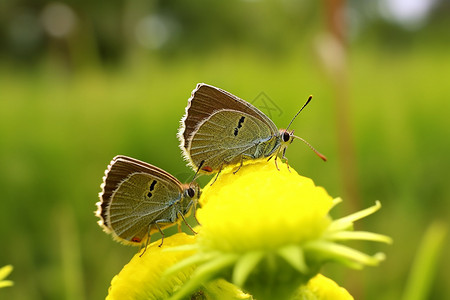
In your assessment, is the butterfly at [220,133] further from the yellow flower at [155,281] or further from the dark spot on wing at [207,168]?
the yellow flower at [155,281]

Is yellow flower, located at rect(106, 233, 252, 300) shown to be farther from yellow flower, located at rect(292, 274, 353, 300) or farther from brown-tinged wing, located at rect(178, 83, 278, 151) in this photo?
brown-tinged wing, located at rect(178, 83, 278, 151)

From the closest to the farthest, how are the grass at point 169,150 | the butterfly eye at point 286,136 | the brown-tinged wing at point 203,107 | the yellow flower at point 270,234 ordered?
1. the yellow flower at point 270,234
2. the brown-tinged wing at point 203,107
3. the butterfly eye at point 286,136
4. the grass at point 169,150

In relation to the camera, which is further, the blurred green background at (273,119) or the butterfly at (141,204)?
the blurred green background at (273,119)

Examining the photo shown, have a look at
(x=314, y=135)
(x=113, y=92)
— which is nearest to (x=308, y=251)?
(x=314, y=135)

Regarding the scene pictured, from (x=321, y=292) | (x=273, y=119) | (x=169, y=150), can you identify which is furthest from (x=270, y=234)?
(x=169, y=150)

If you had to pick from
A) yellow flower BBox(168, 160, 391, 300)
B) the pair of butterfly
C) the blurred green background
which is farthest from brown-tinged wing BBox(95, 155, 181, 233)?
the blurred green background

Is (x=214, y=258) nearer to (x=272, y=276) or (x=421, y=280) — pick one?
(x=272, y=276)

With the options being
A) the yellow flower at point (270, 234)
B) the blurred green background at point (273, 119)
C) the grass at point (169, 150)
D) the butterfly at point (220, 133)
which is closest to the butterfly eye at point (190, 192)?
the butterfly at point (220, 133)
